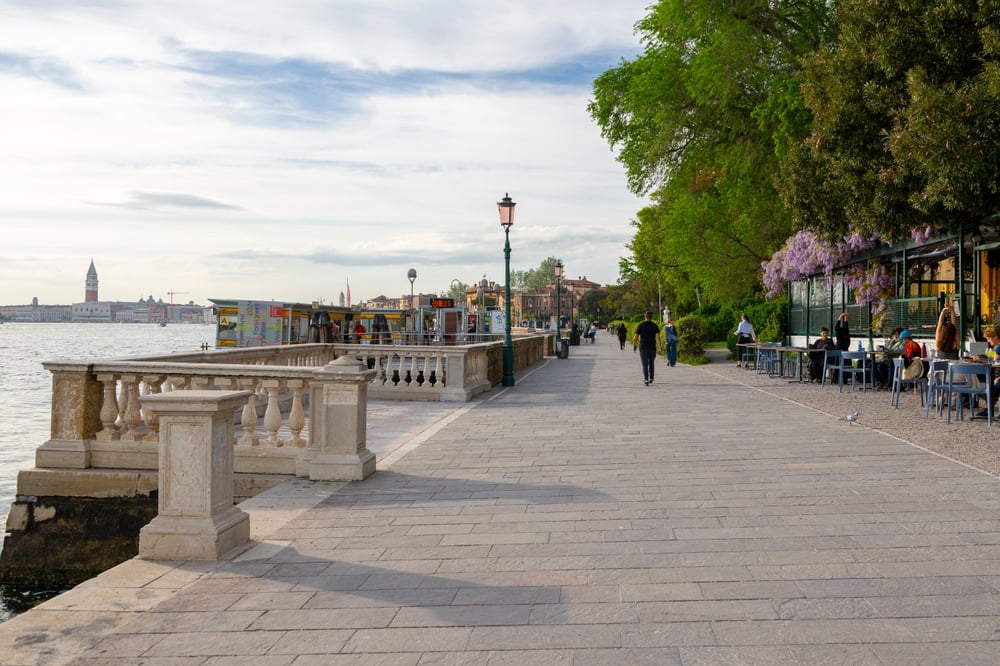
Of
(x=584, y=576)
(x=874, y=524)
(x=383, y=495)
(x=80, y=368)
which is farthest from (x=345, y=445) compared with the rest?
(x=874, y=524)

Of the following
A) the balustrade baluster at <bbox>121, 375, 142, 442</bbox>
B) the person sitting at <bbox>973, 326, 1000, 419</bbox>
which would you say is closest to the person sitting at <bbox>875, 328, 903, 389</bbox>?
the person sitting at <bbox>973, 326, 1000, 419</bbox>

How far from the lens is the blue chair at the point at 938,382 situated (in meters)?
12.8

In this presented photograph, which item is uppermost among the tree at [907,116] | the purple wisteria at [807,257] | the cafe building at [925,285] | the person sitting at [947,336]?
the tree at [907,116]

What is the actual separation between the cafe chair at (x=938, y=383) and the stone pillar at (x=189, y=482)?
10.7 metres

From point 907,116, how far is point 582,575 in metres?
11.9

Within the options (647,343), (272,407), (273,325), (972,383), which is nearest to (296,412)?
(272,407)

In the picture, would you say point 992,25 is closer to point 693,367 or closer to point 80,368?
point 80,368

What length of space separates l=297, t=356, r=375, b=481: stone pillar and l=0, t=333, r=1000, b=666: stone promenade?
0.83 feet

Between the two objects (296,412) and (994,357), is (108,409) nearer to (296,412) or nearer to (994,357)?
(296,412)

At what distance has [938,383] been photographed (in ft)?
43.2

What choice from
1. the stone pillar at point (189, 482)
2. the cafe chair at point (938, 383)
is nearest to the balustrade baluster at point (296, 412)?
the stone pillar at point (189, 482)

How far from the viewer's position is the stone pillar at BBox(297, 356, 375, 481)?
7.91m

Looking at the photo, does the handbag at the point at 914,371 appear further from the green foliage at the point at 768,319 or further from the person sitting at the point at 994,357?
the green foliage at the point at 768,319

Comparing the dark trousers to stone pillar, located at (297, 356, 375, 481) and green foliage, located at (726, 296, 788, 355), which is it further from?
stone pillar, located at (297, 356, 375, 481)
